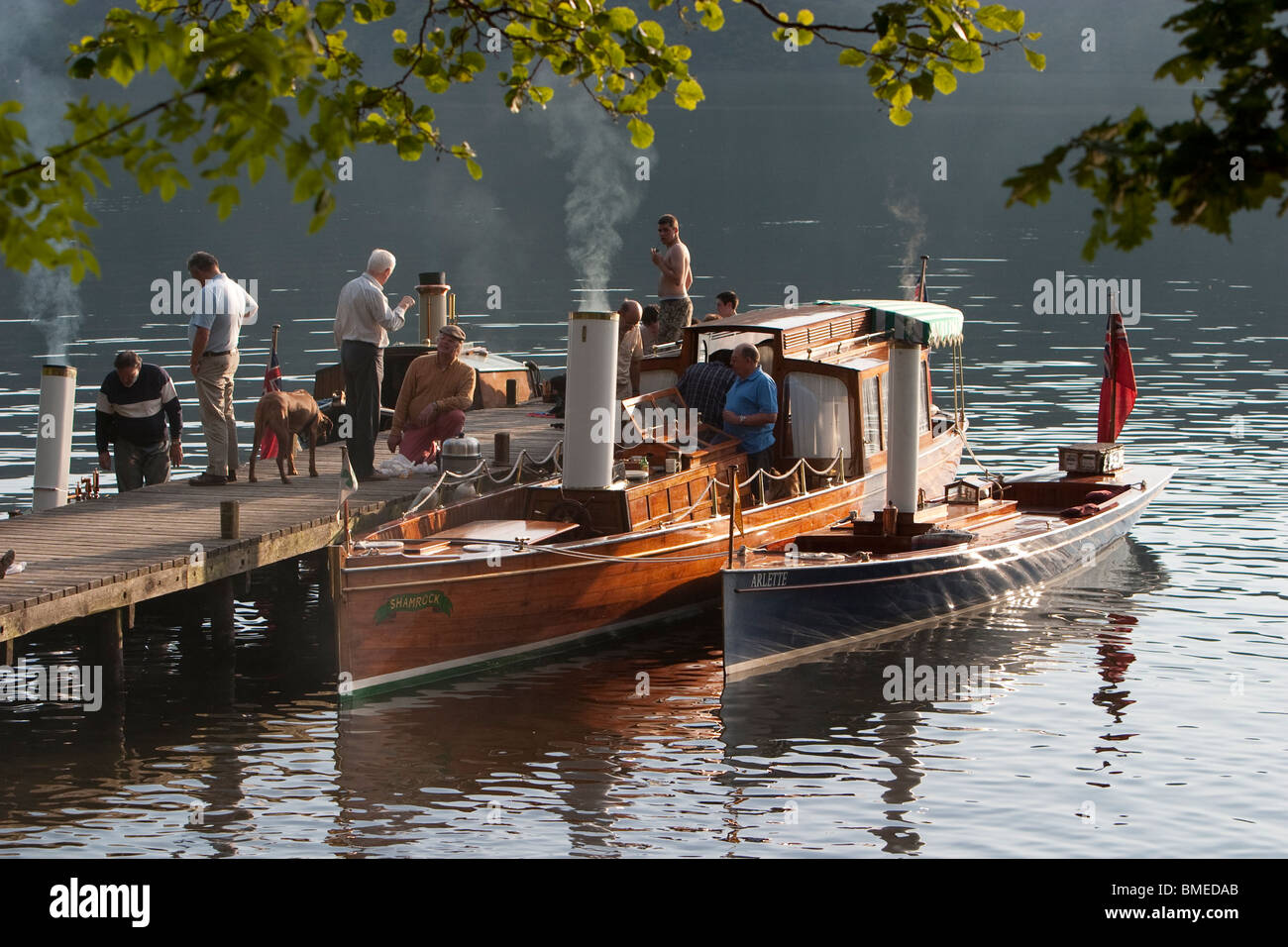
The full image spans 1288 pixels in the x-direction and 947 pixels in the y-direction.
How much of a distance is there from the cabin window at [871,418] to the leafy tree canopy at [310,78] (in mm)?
11101

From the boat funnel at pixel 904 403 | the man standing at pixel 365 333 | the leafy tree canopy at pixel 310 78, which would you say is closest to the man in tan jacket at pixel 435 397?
the man standing at pixel 365 333

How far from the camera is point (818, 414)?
2053cm

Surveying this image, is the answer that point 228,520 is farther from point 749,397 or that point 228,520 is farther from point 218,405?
point 749,397

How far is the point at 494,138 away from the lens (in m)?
150

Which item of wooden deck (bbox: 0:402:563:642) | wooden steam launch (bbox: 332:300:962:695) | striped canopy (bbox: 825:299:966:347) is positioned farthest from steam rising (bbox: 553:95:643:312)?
wooden deck (bbox: 0:402:563:642)

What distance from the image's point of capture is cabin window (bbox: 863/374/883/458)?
20.8 meters

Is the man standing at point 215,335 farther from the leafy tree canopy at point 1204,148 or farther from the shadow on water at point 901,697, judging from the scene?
the leafy tree canopy at point 1204,148

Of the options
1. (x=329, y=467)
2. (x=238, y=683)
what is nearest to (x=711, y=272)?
(x=329, y=467)

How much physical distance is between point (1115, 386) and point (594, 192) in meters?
90.7

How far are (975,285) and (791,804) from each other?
4689cm

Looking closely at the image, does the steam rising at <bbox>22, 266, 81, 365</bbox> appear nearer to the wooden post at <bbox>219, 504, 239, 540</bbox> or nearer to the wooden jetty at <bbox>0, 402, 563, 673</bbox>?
the wooden jetty at <bbox>0, 402, 563, 673</bbox>

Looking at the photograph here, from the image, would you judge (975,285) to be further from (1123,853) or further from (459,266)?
(1123,853)

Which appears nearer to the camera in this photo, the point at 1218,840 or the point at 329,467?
the point at 1218,840

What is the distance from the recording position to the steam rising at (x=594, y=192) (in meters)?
65.8
